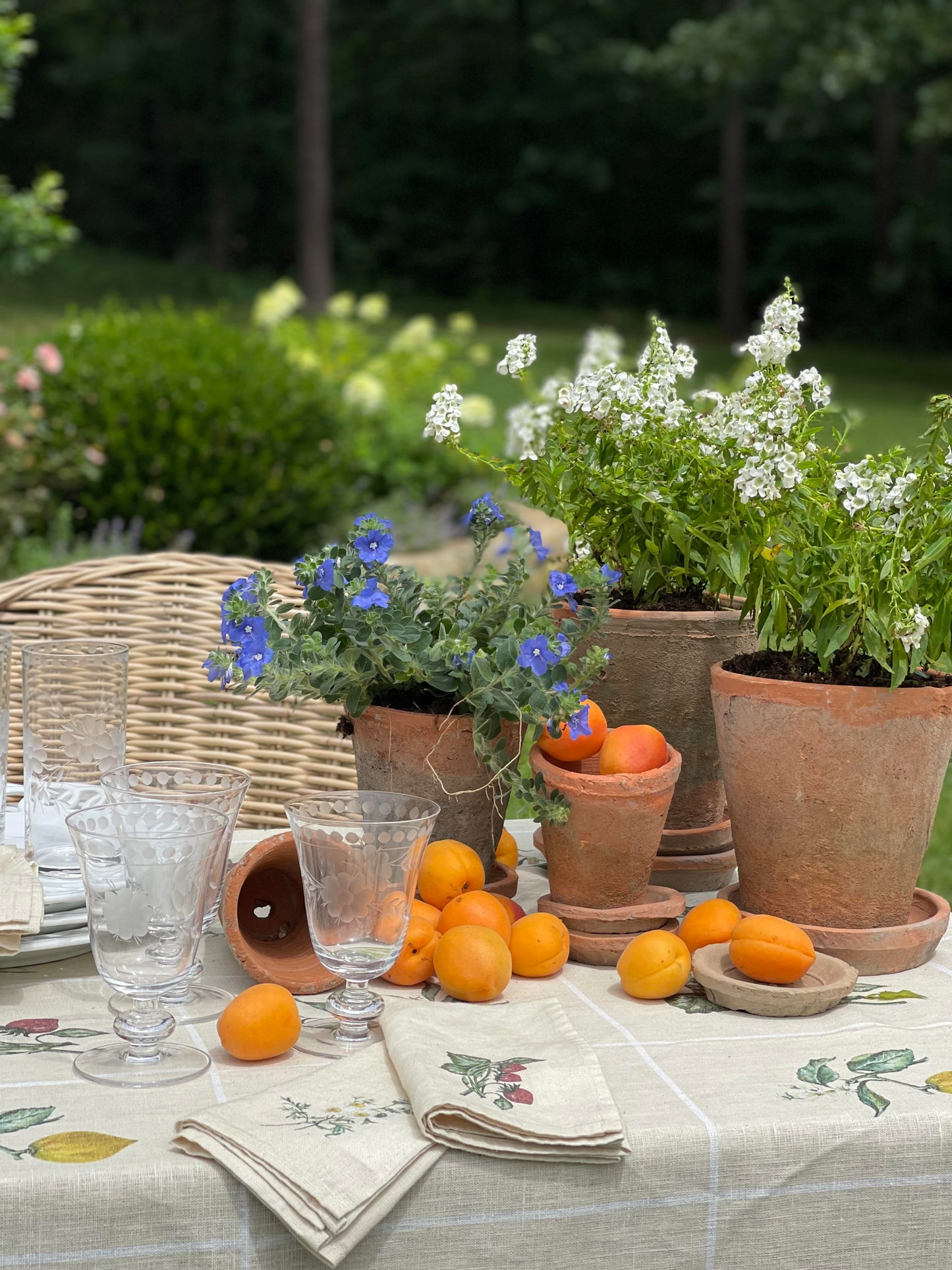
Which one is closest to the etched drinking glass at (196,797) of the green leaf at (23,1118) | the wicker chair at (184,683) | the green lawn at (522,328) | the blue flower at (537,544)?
the green leaf at (23,1118)

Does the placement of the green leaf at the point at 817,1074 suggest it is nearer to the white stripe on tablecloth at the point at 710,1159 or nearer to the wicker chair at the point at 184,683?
the white stripe on tablecloth at the point at 710,1159

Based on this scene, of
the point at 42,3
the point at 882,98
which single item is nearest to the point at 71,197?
the point at 42,3

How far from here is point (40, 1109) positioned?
2.97 feet

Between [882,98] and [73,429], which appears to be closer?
[73,429]

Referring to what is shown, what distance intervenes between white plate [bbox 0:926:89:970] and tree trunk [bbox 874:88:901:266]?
19.8m

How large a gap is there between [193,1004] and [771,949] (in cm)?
46

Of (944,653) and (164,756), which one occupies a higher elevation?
(944,653)

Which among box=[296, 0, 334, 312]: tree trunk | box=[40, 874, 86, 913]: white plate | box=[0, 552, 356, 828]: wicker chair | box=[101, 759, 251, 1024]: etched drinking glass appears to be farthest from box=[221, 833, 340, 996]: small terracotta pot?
box=[296, 0, 334, 312]: tree trunk

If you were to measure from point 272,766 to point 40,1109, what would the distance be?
3.64 ft

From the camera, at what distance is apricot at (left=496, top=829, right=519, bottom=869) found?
4.46 feet

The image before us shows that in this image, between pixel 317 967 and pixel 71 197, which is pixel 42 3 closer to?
pixel 71 197

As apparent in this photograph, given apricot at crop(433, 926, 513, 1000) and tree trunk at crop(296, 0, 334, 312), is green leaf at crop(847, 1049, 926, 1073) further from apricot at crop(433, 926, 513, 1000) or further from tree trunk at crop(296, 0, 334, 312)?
tree trunk at crop(296, 0, 334, 312)

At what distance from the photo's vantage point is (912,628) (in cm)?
112

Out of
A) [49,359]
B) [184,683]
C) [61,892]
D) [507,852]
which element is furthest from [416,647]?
[49,359]
